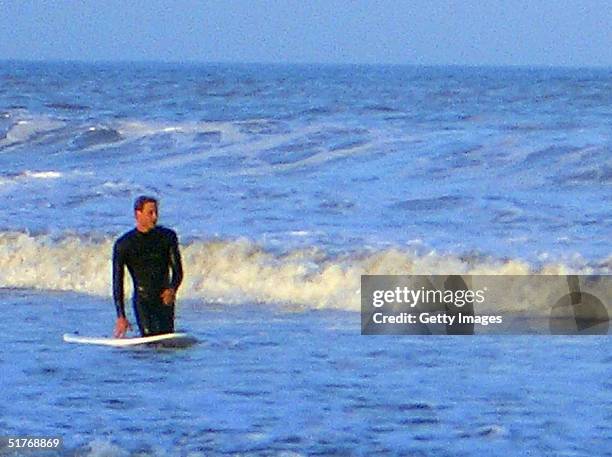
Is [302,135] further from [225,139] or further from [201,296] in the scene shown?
Result: [201,296]

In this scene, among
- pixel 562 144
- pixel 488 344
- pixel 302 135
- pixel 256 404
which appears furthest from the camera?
pixel 302 135

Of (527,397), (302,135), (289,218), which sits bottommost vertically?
(527,397)

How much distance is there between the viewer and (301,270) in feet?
45.6

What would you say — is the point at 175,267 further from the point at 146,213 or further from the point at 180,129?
the point at 180,129

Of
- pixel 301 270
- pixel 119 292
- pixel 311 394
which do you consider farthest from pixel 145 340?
pixel 301 270

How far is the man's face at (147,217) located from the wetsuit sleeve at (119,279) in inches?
7.2

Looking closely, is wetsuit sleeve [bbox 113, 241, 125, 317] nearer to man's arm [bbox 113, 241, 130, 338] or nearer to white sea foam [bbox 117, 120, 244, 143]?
man's arm [bbox 113, 241, 130, 338]

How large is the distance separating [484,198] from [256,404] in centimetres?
1020

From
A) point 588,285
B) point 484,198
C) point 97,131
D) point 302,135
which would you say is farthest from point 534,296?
point 97,131

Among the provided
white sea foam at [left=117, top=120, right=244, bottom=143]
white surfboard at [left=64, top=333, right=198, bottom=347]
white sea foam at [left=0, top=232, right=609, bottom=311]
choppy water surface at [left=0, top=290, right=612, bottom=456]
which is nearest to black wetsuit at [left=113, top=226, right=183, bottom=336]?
white surfboard at [left=64, top=333, right=198, bottom=347]

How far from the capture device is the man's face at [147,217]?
937 cm

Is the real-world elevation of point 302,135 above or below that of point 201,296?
above

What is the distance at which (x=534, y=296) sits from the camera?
1256 cm

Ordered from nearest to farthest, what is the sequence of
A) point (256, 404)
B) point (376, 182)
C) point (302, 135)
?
point (256, 404) → point (376, 182) → point (302, 135)
